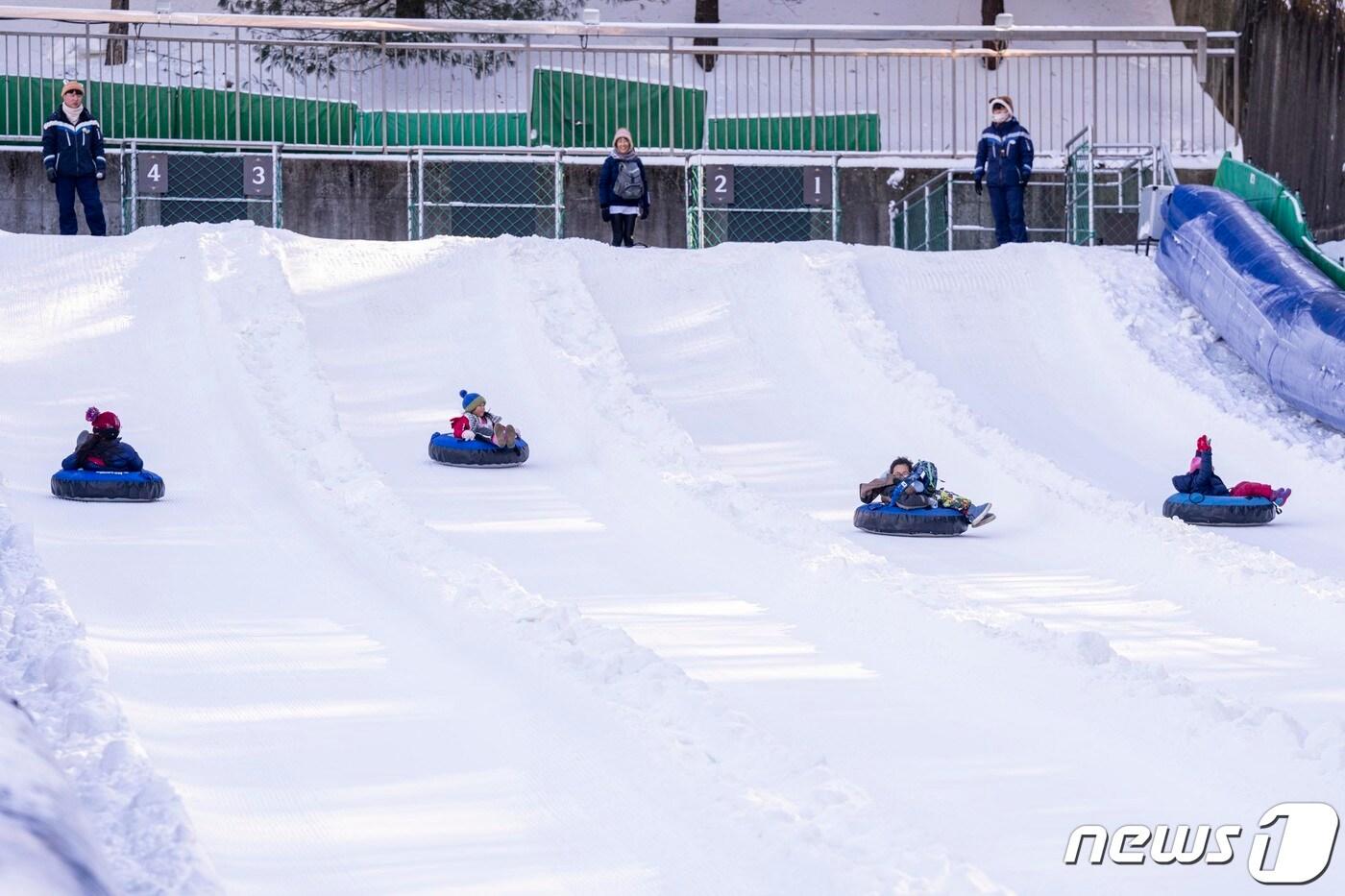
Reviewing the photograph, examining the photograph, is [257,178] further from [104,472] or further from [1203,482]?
[1203,482]

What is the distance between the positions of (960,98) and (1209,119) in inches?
125

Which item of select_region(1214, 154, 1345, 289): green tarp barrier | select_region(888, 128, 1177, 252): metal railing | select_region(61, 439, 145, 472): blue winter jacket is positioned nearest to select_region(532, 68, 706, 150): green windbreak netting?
select_region(888, 128, 1177, 252): metal railing

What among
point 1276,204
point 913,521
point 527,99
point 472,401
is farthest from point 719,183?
point 913,521

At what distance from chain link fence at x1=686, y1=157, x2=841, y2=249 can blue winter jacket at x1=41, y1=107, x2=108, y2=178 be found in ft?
18.1

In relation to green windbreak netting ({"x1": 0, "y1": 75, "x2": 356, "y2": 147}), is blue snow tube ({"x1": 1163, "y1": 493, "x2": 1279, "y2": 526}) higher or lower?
lower

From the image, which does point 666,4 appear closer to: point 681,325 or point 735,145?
point 735,145

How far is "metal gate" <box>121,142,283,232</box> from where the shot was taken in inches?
655

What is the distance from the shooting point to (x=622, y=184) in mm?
15398

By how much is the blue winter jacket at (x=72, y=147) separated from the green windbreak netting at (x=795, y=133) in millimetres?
6174

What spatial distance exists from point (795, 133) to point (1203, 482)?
10075 mm

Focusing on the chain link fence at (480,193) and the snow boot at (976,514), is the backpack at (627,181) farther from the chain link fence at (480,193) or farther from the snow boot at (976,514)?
the snow boot at (976,514)

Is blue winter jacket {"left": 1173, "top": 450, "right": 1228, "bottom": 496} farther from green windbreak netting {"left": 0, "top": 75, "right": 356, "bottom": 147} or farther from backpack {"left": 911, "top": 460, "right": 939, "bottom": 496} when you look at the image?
green windbreak netting {"left": 0, "top": 75, "right": 356, "bottom": 147}

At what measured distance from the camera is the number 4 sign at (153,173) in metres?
16.6

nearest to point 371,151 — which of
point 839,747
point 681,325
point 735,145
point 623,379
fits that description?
point 735,145
